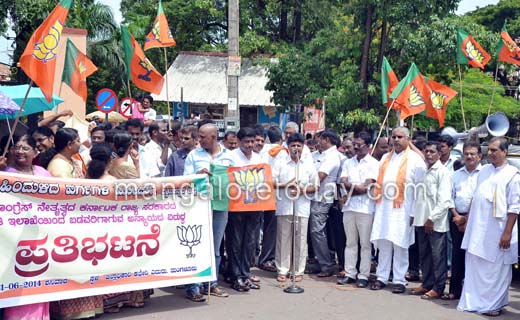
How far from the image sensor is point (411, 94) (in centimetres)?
944

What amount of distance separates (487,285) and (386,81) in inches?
168

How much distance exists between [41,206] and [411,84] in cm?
609

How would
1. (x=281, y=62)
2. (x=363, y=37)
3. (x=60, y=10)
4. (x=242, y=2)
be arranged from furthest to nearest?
(x=242, y=2) → (x=281, y=62) → (x=363, y=37) → (x=60, y=10)

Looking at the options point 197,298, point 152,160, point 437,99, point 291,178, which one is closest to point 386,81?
point 437,99

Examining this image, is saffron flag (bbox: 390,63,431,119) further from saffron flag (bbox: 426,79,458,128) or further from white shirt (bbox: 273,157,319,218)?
white shirt (bbox: 273,157,319,218)

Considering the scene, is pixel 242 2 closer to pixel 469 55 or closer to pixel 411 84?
pixel 469 55

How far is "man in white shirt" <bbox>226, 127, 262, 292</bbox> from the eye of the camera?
7.29 meters

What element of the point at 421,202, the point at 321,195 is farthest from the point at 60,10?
the point at 421,202

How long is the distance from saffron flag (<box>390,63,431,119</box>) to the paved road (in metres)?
3.19

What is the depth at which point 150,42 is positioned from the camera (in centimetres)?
1155

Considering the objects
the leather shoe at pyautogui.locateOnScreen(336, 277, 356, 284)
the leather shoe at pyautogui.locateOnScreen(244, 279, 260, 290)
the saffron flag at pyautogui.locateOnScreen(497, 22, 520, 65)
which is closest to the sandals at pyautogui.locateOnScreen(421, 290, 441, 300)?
the leather shoe at pyautogui.locateOnScreen(336, 277, 356, 284)

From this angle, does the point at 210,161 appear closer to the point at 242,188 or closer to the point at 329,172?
the point at 242,188

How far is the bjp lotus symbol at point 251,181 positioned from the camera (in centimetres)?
711

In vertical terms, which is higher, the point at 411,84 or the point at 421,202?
the point at 411,84
